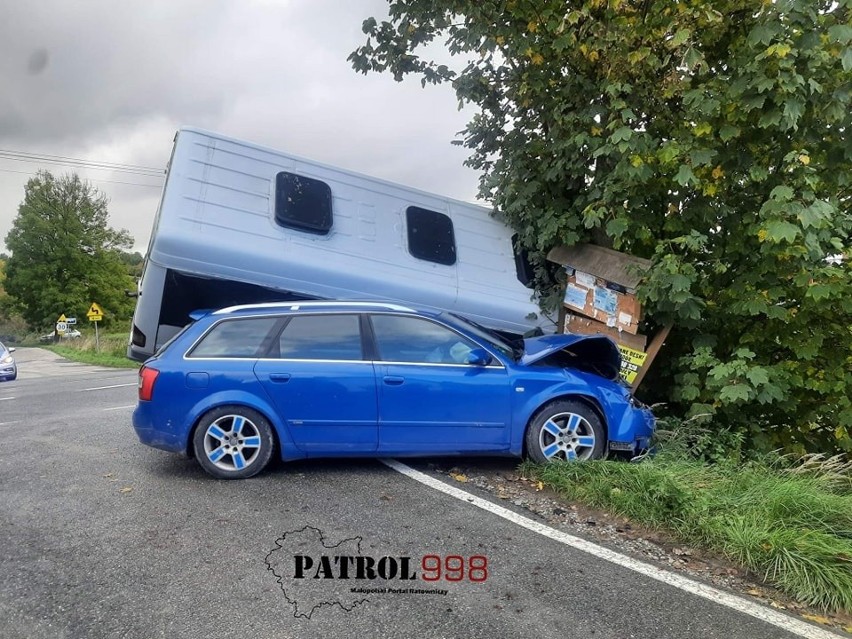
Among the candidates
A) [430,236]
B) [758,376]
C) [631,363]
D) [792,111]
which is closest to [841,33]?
[792,111]

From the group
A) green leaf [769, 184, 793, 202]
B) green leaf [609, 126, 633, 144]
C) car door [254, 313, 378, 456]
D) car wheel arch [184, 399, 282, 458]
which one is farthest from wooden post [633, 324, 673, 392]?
car wheel arch [184, 399, 282, 458]

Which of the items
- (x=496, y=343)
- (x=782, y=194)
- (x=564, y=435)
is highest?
(x=782, y=194)

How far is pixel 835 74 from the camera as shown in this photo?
14.1 feet

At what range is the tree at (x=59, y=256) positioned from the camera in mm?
47375

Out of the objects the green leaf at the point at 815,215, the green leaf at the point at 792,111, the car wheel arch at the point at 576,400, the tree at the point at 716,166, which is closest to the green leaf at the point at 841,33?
the tree at the point at 716,166

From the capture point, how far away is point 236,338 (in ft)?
15.3

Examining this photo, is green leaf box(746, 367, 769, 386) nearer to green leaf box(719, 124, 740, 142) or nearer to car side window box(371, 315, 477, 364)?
green leaf box(719, 124, 740, 142)

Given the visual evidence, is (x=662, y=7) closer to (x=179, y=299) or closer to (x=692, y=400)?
(x=692, y=400)

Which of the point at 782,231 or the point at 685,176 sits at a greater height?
the point at 685,176

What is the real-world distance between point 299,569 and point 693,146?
4.48 metres

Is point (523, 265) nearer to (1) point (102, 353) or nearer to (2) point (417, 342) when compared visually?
(2) point (417, 342)

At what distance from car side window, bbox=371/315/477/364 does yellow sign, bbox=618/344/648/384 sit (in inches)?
76.4

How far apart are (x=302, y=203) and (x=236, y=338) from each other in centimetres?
212

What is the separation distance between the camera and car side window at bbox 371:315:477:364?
4707 mm
